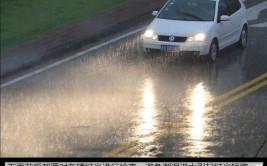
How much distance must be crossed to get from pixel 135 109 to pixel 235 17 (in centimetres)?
698

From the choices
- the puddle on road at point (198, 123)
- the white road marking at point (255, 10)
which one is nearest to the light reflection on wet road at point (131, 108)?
the puddle on road at point (198, 123)

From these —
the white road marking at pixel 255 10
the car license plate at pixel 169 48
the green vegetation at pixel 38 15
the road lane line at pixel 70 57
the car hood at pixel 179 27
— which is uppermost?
the car hood at pixel 179 27

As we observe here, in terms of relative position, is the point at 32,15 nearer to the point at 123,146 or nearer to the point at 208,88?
the point at 208,88

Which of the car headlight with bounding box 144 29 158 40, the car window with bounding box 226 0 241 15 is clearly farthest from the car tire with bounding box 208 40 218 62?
the car window with bounding box 226 0 241 15

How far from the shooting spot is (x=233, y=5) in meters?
24.2

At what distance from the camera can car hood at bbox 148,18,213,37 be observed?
22.0m

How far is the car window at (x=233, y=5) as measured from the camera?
23911 millimetres

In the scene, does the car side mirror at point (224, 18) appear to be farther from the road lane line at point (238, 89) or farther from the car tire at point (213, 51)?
the road lane line at point (238, 89)

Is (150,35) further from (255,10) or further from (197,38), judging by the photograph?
(255,10)

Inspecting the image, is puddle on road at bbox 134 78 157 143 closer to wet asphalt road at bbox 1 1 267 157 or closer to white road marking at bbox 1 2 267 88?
wet asphalt road at bbox 1 1 267 157

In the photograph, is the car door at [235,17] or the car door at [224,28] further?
the car door at [235,17]

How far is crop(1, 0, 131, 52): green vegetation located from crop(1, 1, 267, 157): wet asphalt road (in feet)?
6.60

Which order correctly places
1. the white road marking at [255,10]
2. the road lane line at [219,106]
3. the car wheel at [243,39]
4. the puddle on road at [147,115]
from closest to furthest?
the road lane line at [219,106] < the puddle on road at [147,115] < the car wheel at [243,39] < the white road marking at [255,10]

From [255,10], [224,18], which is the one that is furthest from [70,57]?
[255,10]
